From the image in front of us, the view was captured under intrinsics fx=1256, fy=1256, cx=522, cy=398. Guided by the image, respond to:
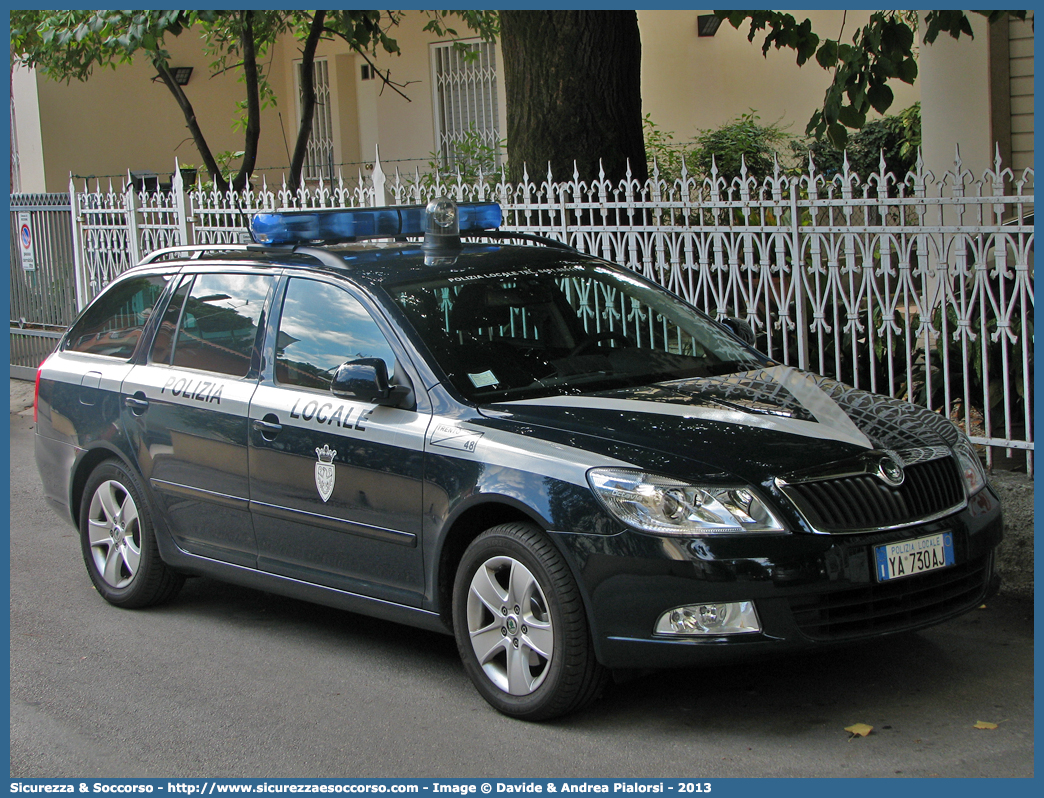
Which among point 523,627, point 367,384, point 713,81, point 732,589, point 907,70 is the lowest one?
point 523,627

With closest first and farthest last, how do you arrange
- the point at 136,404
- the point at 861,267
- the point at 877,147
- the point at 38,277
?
the point at 136,404
the point at 861,267
the point at 38,277
the point at 877,147

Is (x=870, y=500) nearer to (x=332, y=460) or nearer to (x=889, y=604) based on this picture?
(x=889, y=604)

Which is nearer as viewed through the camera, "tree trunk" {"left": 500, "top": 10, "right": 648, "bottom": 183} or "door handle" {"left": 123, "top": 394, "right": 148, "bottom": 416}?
"door handle" {"left": 123, "top": 394, "right": 148, "bottom": 416}

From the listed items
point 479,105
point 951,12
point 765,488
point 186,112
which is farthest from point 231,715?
point 479,105

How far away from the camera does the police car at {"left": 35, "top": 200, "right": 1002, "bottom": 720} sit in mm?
3998

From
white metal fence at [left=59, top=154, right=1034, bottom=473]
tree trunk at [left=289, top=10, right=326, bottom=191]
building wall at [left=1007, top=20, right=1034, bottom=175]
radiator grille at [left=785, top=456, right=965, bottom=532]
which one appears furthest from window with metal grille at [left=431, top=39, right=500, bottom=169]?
radiator grille at [left=785, top=456, right=965, bottom=532]

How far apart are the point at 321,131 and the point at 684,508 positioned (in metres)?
16.3

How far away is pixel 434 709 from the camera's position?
4.52 meters


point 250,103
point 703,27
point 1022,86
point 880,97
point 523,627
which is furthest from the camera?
point 703,27

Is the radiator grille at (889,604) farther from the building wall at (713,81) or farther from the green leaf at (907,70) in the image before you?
the building wall at (713,81)

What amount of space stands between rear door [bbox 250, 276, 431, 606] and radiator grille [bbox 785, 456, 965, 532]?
142 centimetres

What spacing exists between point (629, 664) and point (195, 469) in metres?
2.31

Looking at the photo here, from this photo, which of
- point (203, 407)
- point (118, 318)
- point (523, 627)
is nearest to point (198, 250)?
point (118, 318)

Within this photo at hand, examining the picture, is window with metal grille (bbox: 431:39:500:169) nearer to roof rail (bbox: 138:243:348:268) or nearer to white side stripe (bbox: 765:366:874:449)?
roof rail (bbox: 138:243:348:268)
